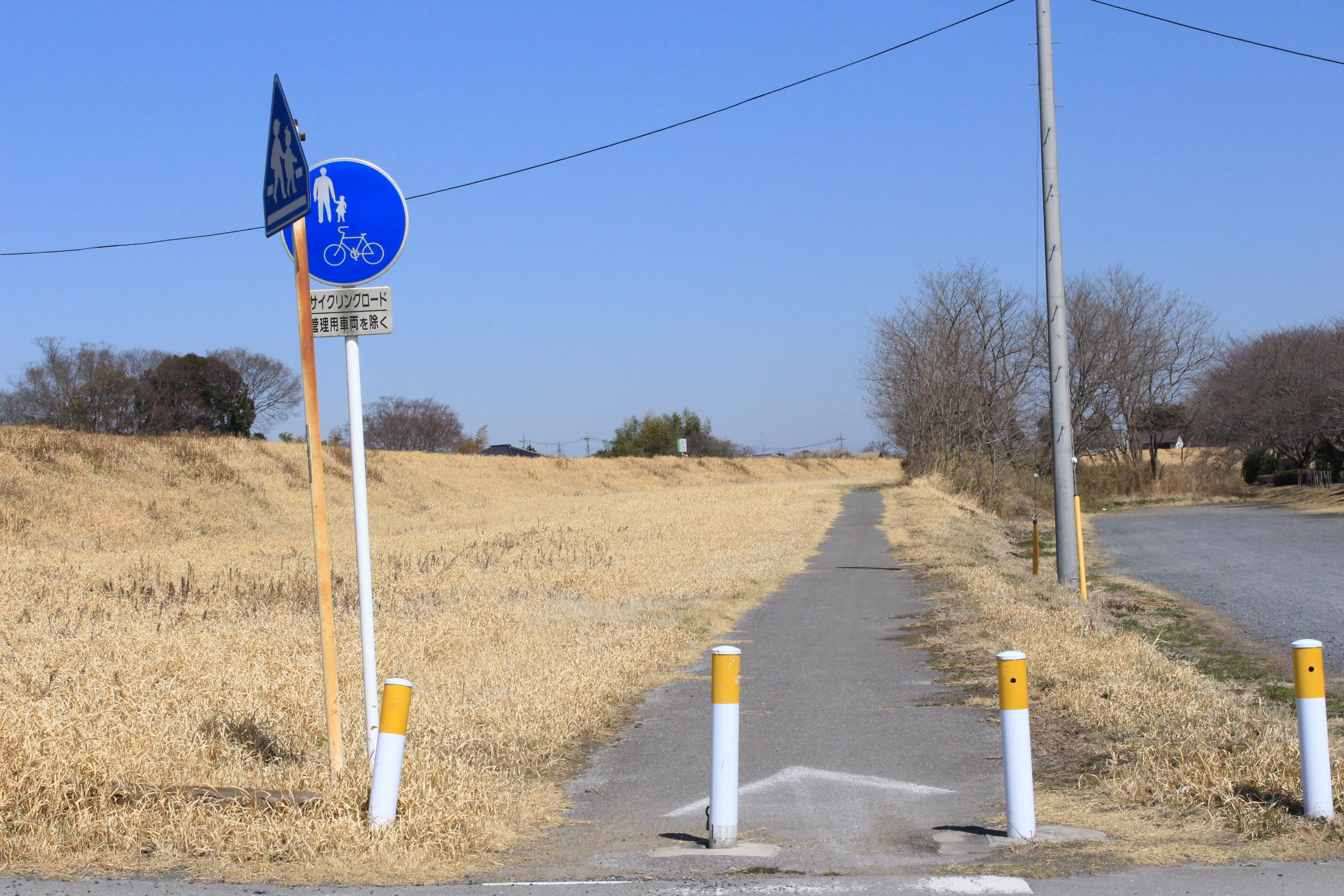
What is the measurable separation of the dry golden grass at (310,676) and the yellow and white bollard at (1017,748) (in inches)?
87.3

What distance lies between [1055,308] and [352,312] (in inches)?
432

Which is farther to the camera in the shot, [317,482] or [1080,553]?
[1080,553]

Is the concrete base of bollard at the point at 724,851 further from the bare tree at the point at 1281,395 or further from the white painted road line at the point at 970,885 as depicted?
the bare tree at the point at 1281,395

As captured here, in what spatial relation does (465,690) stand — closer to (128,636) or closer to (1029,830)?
(128,636)

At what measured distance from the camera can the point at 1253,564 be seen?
18594 millimetres

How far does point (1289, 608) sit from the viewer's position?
12781 millimetres

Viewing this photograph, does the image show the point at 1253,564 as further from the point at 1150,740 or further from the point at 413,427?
the point at 413,427

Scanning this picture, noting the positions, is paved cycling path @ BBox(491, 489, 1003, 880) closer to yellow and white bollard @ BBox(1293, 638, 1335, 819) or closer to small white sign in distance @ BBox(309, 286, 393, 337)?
yellow and white bollard @ BBox(1293, 638, 1335, 819)

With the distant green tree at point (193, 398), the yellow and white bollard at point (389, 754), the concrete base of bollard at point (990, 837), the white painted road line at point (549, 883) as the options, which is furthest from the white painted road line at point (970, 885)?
the distant green tree at point (193, 398)

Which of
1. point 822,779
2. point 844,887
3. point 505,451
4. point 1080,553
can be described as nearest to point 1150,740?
point 822,779

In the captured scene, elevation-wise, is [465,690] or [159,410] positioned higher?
[159,410]

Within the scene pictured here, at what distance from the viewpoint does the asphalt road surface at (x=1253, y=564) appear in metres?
11.9

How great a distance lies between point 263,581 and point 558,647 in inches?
335

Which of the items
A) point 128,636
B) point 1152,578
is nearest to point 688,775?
point 128,636
